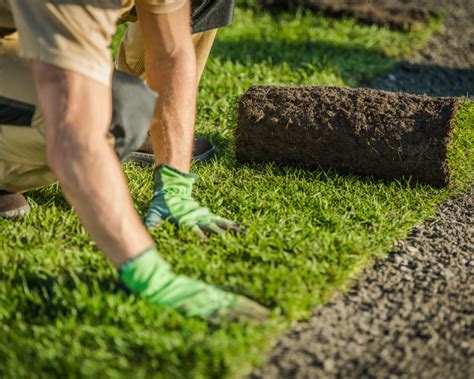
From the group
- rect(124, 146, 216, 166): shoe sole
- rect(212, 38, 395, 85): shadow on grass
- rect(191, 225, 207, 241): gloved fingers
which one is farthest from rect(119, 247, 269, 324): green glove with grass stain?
Result: rect(212, 38, 395, 85): shadow on grass

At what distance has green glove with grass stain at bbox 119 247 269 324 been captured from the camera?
2.44 meters

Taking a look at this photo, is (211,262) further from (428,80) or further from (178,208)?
(428,80)

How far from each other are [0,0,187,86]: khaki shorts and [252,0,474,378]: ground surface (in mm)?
1101

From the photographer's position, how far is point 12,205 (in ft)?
10.6

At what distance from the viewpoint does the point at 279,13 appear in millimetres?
7078

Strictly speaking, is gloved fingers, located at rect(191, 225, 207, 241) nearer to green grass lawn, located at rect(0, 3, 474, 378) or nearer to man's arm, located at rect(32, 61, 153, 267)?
green grass lawn, located at rect(0, 3, 474, 378)

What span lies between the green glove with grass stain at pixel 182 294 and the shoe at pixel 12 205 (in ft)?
3.08

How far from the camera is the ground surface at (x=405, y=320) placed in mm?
2342

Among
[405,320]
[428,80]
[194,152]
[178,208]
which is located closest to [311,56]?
[428,80]

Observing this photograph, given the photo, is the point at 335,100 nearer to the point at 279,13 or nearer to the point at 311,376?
the point at 311,376

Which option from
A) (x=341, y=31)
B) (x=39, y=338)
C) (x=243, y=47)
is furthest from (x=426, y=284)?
(x=341, y=31)

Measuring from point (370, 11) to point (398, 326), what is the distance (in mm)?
4978

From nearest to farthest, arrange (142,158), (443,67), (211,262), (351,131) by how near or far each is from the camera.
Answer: (211,262) → (351,131) → (142,158) → (443,67)

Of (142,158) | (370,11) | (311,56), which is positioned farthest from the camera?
(370,11)
